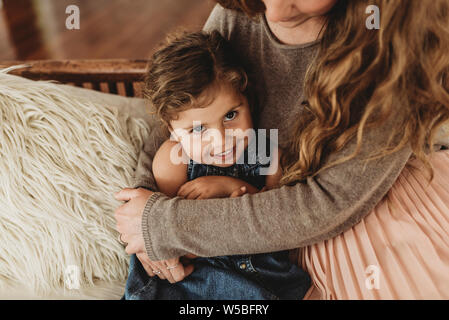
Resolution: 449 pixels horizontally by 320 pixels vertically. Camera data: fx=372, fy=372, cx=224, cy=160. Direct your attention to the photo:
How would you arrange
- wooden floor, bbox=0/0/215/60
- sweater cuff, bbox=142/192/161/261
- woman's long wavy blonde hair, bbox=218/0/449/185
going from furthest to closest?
1. wooden floor, bbox=0/0/215/60
2. sweater cuff, bbox=142/192/161/261
3. woman's long wavy blonde hair, bbox=218/0/449/185

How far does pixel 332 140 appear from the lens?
615mm

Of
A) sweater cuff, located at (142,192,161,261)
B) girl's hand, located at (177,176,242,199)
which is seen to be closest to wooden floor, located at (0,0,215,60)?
girl's hand, located at (177,176,242,199)

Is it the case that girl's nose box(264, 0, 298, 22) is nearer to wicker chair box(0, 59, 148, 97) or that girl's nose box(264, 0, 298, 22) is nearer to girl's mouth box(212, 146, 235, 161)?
girl's mouth box(212, 146, 235, 161)

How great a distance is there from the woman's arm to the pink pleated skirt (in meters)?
0.04

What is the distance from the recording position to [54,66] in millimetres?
1002

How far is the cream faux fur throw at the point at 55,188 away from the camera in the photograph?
686 millimetres

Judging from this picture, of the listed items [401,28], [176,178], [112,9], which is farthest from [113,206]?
[112,9]

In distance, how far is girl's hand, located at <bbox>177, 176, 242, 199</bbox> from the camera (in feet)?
2.36

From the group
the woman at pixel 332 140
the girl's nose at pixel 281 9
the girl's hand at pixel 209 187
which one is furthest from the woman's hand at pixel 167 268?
the girl's nose at pixel 281 9

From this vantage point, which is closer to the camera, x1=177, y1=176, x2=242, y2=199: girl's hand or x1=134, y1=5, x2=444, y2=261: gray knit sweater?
x1=134, y1=5, x2=444, y2=261: gray knit sweater

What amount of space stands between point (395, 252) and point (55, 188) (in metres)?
0.61

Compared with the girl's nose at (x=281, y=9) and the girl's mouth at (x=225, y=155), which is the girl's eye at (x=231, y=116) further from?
the girl's nose at (x=281, y=9)

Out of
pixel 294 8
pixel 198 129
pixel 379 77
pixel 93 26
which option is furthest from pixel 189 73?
pixel 93 26

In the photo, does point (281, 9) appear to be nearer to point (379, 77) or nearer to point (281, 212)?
point (379, 77)
